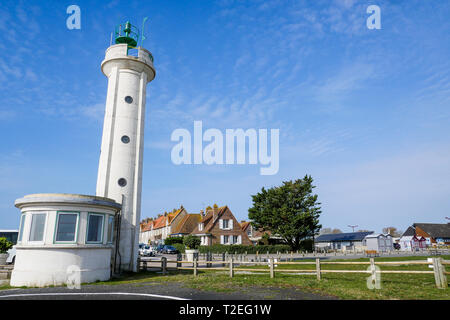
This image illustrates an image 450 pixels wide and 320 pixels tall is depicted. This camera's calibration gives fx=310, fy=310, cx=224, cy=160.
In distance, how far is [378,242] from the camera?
6819cm

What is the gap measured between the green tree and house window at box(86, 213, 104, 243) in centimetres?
3807

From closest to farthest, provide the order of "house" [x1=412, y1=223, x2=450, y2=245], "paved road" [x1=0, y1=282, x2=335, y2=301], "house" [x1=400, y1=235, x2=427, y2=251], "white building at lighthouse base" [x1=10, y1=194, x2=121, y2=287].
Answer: "paved road" [x1=0, y1=282, x2=335, y2=301] → "white building at lighthouse base" [x1=10, y1=194, x2=121, y2=287] → "house" [x1=400, y1=235, x2=427, y2=251] → "house" [x1=412, y1=223, x2=450, y2=245]

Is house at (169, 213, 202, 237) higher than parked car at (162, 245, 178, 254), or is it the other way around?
house at (169, 213, 202, 237)

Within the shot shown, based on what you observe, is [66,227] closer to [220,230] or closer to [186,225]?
[220,230]

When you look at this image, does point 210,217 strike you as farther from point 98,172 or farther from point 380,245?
point 380,245

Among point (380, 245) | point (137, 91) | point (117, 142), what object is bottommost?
point (380, 245)

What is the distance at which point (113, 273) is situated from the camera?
1880 centimetres

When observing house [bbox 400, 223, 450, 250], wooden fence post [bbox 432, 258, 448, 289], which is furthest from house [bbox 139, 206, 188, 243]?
wooden fence post [bbox 432, 258, 448, 289]

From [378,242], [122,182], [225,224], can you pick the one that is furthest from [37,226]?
[378,242]

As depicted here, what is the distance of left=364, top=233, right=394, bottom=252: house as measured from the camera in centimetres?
6819

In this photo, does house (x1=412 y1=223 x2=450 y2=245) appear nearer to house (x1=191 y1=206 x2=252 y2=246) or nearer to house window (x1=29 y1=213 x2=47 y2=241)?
house (x1=191 y1=206 x2=252 y2=246)

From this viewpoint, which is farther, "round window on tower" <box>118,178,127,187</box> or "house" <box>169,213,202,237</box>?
"house" <box>169,213,202,237</box>
